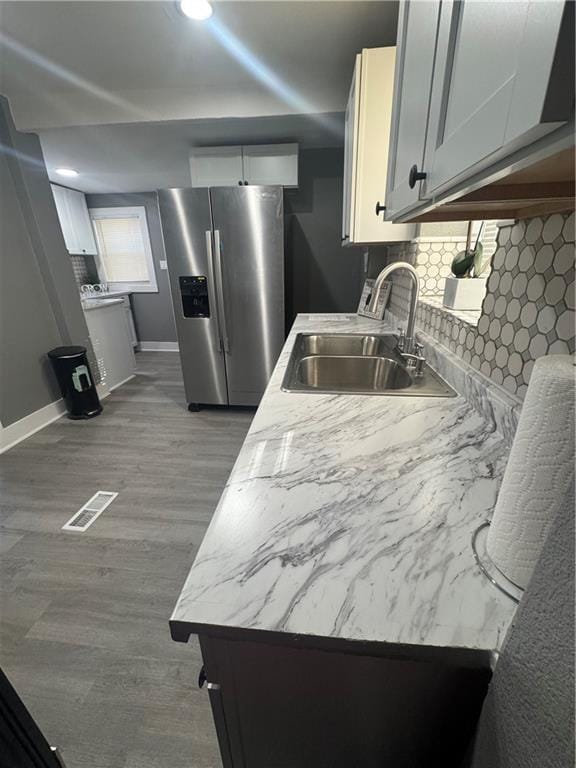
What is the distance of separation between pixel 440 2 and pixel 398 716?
4.17 ft

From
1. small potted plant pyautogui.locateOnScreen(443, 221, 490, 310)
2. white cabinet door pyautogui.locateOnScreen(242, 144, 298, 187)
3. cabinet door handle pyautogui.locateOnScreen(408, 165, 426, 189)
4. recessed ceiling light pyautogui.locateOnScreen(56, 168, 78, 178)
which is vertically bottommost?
small potted plant pyautogui.locateOnScreen(443, 221, 490, 310)

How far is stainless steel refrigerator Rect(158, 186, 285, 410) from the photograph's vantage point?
8.45 ft

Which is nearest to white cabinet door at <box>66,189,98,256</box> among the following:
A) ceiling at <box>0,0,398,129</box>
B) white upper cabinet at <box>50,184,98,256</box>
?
white upper cabinet at <box>50,184,98,256</box>

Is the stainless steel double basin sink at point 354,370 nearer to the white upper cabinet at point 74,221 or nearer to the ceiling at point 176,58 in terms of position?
the ceiling at point 176,58

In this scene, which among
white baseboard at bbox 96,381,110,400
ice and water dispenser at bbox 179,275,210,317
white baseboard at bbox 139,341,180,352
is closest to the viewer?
ice and water dispenser at bbox 179,275,210,317

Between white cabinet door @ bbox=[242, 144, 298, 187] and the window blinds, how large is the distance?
2.69 metres

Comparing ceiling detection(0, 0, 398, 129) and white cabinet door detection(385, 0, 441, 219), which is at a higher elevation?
ceiling detection(0, 0, 398, 129)

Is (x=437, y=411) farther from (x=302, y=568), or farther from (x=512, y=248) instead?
(x=302, y=568)

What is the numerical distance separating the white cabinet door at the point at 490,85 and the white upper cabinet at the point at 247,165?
257cm

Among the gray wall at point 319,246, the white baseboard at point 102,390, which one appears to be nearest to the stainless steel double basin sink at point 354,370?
the gray wall at point 319,246

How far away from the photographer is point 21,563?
1585mm

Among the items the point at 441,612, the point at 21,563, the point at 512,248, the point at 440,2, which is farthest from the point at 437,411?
the point at 21,563

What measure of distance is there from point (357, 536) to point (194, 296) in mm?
2656

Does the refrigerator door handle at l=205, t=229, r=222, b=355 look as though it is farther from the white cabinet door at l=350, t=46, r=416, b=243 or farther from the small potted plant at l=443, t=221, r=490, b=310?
the small potted plant at l=443, t=221, r=490, b=310
